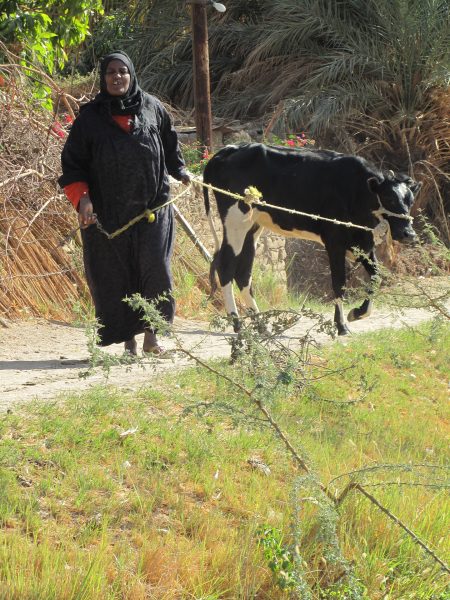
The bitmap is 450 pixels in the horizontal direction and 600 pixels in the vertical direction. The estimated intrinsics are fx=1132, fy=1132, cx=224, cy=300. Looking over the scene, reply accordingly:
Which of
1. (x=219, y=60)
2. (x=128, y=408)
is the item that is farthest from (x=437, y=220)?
(x=128, y=408)

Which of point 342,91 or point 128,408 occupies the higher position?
point 342,91

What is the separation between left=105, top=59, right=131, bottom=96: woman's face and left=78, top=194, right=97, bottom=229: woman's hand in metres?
0.70

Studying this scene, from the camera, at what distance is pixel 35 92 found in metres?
11.1

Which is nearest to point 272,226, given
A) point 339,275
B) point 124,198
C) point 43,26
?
point 339,275

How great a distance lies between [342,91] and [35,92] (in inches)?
245

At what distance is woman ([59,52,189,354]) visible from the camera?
7.23 m

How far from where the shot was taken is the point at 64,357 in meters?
8.18

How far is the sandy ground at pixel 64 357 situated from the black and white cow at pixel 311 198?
701 millimetres

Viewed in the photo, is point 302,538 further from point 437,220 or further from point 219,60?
point 219,60

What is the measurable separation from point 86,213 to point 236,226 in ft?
7.65

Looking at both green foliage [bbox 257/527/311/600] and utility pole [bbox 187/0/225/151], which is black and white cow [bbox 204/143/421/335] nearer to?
utility pole [bbox 187/0/225/151]

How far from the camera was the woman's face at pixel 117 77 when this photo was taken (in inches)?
277

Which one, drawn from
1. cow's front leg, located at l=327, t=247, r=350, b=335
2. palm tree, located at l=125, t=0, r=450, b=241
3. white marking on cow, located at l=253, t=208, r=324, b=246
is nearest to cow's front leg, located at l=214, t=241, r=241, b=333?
white marking on cow, located at l=253, t=208, r=324, b=246

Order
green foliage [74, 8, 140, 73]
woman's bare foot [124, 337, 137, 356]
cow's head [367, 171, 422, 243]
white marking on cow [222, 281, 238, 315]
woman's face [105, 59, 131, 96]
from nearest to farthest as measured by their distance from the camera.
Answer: woman's face [105, 59, 131, 96]
woman's bare foot [124, 337, 137, 356]
white marking on cow [222, 281, 238, 315]
cow's head [367, 171, 422, 243]
green foliage [74, 8, 140, 73]
